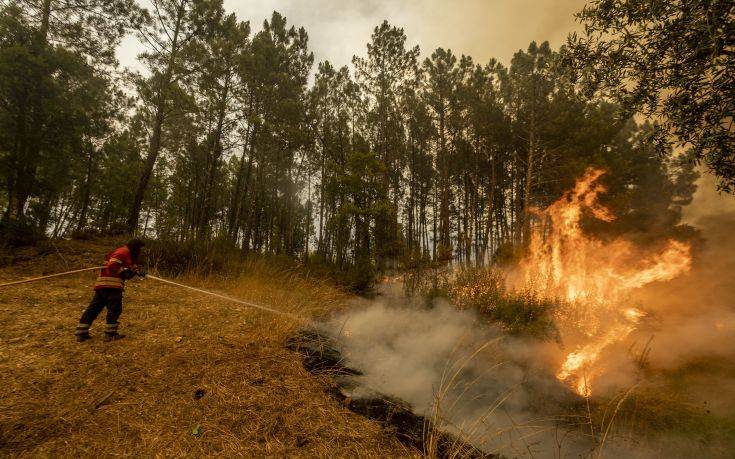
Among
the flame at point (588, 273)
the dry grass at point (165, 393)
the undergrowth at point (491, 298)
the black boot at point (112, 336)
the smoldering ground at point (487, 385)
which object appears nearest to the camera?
the dry grass at point (165, 393)

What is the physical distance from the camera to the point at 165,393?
125 inches

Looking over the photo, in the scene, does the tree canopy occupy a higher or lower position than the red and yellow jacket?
higher

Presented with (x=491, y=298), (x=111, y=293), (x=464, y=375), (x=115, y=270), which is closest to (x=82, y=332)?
(x=111, y=293)

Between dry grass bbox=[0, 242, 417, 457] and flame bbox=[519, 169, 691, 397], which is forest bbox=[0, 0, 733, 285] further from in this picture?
dry grass bbox=[0, 242, 417, 457]

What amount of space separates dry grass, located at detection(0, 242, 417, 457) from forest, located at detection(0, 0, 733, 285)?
5.71 m

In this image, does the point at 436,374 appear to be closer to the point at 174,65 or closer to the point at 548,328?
the point at 548,328

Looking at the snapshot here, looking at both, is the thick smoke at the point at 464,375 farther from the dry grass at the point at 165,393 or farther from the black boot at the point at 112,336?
the black boot at the point at 112,336

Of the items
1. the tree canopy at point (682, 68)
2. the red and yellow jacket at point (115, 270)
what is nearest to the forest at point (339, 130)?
the tree canopy at point (682, 68)

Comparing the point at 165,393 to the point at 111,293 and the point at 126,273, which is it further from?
the point at 126,273

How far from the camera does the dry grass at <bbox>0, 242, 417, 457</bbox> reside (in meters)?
2.52

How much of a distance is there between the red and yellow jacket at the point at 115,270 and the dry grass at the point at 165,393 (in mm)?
789

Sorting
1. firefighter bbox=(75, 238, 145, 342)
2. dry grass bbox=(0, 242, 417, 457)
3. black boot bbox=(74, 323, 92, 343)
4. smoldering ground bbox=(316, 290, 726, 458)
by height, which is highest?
firefighter bbox=(75, 238, 145, 342)

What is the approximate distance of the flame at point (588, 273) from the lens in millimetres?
5875

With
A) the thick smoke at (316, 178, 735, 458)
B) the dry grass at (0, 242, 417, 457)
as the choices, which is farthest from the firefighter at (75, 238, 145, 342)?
the thick smoke at (316, 178, 735, 458)
